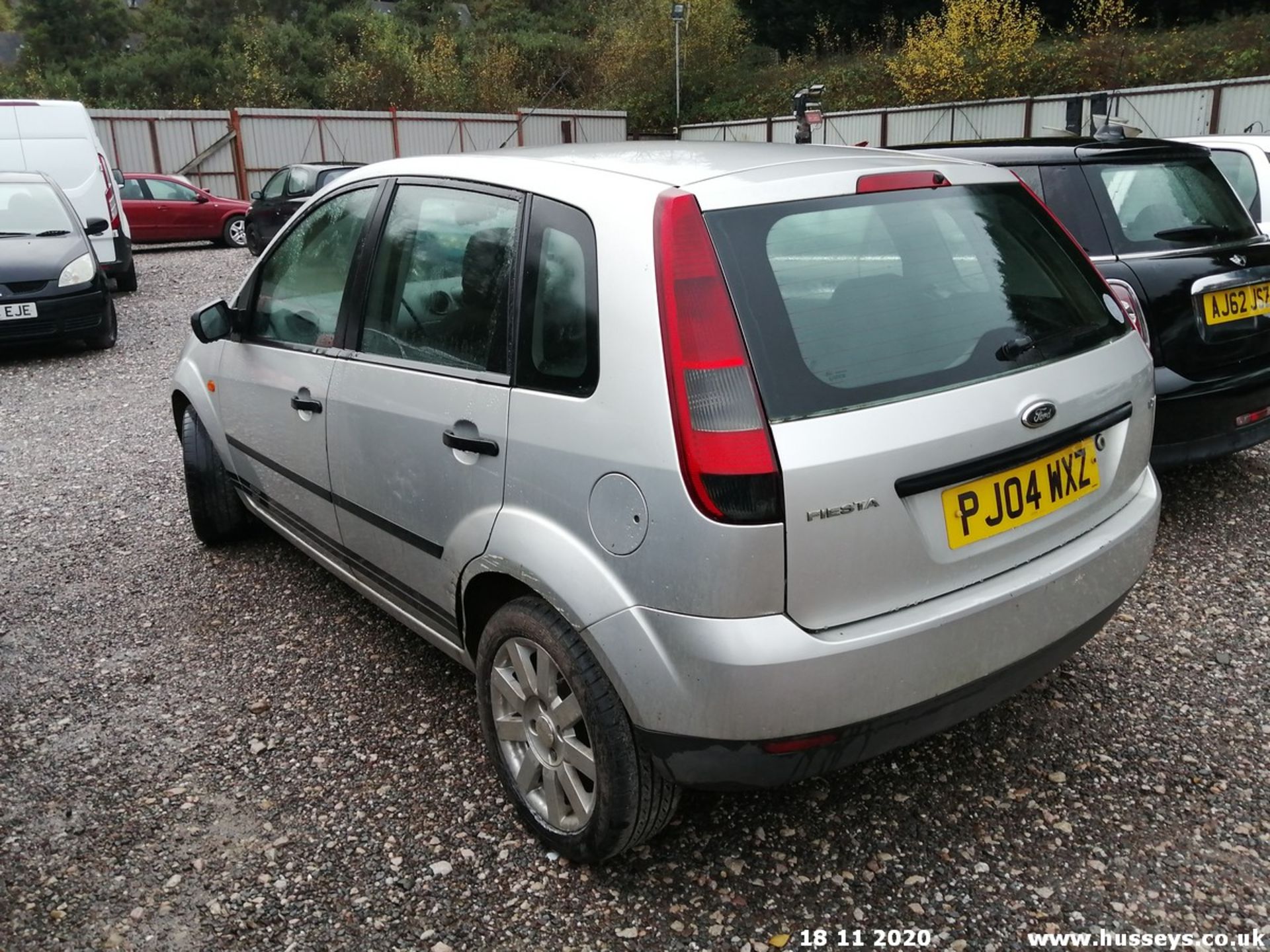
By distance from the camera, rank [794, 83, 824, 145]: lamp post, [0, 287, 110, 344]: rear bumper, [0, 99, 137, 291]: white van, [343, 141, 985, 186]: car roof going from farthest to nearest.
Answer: [0, 99, 137, 291]: white van → [794, 83, 824, 145]: lamp post → [0, 287, 110, 344]: rear bumper → [343, 141, 985, 186]: car roof

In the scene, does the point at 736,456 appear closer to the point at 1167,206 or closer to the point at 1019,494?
the point at 1019,494

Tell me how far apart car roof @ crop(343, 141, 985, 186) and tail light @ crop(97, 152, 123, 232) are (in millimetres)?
11590

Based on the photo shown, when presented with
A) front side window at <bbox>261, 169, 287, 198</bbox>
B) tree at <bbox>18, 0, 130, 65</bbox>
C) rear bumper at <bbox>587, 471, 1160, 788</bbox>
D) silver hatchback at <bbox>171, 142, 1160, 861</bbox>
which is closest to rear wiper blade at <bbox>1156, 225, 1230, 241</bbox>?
silver hatchback at <bbox>171, 142, 1160, 861</bbox>

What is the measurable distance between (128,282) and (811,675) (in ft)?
44.7

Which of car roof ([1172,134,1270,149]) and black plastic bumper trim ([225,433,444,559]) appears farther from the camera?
car roof ([1172,134,1270,149])

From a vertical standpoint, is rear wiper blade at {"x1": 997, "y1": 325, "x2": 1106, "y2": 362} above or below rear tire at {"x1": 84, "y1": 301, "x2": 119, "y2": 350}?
above

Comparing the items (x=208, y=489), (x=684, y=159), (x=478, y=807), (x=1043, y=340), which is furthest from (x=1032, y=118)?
(x=478, y=807)

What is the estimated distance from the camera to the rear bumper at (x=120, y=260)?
12828 mm

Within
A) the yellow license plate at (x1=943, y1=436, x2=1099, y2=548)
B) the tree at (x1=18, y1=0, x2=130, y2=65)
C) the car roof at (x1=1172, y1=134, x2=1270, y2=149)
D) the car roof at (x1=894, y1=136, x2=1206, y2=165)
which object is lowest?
the yellow license plate at (x1=943, y1=436, x2=1099, y2=548)

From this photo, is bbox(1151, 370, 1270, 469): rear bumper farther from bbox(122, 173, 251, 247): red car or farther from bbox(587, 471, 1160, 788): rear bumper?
bbox(122, 173, 251, 247): red car

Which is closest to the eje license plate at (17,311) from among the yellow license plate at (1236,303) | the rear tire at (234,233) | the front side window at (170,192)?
the yellow license plate at (1236,303)

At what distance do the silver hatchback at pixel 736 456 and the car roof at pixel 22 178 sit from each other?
9.19 metres

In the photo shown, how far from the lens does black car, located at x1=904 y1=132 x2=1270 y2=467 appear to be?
412 centimetres

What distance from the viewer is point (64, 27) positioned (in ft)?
159
